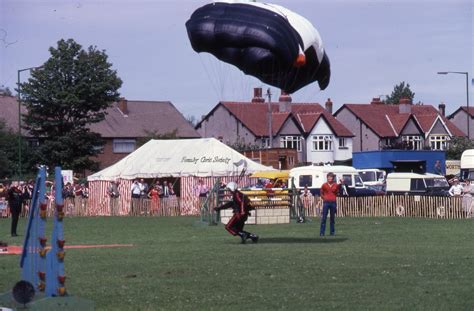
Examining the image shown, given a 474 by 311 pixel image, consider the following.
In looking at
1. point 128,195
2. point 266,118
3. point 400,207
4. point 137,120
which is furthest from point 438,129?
point 400,207

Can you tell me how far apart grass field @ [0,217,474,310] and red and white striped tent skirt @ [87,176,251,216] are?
727 inches

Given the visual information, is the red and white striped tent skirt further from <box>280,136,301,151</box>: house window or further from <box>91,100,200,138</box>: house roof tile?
<box>280,136,301,151</box>: house window

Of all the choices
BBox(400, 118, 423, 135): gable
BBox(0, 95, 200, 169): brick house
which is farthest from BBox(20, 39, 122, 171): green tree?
BBox(400, 118, 423, 135): gable

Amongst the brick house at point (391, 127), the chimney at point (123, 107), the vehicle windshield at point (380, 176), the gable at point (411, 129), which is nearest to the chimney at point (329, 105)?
the brick house at point (391, 127)

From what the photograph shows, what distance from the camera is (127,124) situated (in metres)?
99.9

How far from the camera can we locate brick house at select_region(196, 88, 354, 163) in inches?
3824

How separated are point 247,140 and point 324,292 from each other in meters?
83.5

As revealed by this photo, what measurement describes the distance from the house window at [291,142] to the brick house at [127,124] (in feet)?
29.1

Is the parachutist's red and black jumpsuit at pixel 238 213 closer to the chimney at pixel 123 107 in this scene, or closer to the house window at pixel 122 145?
the house window at pixel 122 145

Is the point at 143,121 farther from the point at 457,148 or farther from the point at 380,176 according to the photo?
the point at 380,176

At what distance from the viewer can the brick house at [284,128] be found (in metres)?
97.1

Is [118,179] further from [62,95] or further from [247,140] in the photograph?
[247,140]

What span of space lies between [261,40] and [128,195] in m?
28.7

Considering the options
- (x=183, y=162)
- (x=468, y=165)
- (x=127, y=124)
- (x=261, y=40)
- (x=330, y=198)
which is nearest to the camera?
(x=261, y=40)
